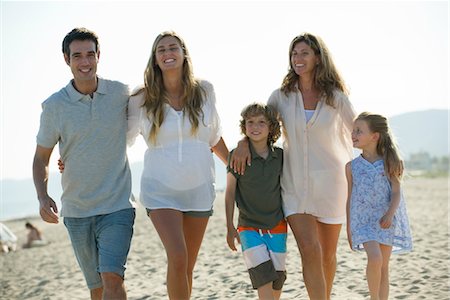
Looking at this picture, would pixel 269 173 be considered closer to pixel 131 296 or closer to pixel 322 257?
pixel 322 257

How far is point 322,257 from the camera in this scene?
18.3 ft

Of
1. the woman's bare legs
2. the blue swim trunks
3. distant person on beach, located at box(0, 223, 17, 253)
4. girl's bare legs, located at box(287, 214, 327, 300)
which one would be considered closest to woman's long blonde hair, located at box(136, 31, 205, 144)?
the woman's bare legs

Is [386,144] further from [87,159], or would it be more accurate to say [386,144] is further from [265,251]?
[87,159]

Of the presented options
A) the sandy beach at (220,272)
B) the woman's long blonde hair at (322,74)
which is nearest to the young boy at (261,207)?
the woman's long blonde hair at (322,74)

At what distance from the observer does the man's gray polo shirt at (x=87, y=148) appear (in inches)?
205

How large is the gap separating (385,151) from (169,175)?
1.83 metres

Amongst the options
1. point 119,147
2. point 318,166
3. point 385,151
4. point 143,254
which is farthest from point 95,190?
point 143,254

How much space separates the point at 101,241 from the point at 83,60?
144 centimetres

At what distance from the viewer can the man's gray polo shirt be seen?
521 centimetres

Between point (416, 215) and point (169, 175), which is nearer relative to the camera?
point (169, 175)

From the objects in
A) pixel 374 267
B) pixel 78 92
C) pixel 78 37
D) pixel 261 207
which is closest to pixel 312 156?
pixel 261 207

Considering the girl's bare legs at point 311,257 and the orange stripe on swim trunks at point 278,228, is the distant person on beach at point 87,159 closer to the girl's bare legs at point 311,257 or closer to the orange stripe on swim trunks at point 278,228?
the orange stripe on swim trunks at point 278,228

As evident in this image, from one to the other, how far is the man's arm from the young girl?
241 centimetres

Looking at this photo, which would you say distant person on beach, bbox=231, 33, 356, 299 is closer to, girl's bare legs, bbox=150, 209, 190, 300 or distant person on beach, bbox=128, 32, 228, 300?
distant person on beach, bbox=128, 32, 228, 300
